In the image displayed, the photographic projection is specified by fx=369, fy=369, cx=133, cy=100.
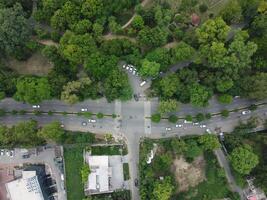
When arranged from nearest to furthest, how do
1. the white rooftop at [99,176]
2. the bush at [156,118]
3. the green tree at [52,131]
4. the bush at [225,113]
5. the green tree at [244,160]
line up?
the green tree at [244,160] → the green tree at [52,131] → the white rooftop at [99,176] → the bush at [156,118] → the bush at [225,113]

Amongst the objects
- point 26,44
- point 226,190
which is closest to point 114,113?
point 26,44

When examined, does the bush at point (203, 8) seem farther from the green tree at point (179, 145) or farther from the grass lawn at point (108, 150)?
the grass lawn at point (108, 150)

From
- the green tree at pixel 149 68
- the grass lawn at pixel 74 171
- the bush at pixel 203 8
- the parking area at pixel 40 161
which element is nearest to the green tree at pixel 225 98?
the green tree at pixel 149 68

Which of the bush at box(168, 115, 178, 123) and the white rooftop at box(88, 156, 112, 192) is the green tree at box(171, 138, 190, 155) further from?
the white rooftop at box(88, 156, 112, 192)

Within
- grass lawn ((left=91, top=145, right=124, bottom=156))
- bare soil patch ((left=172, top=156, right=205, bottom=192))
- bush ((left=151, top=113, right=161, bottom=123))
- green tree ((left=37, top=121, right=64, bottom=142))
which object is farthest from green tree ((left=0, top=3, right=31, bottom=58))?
bare soil patch ((left=172, top=156, right=205, bottom=192))

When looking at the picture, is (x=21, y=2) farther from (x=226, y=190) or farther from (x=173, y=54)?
(x=226, y=190)

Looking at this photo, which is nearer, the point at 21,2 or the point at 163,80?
the point at 163,80
